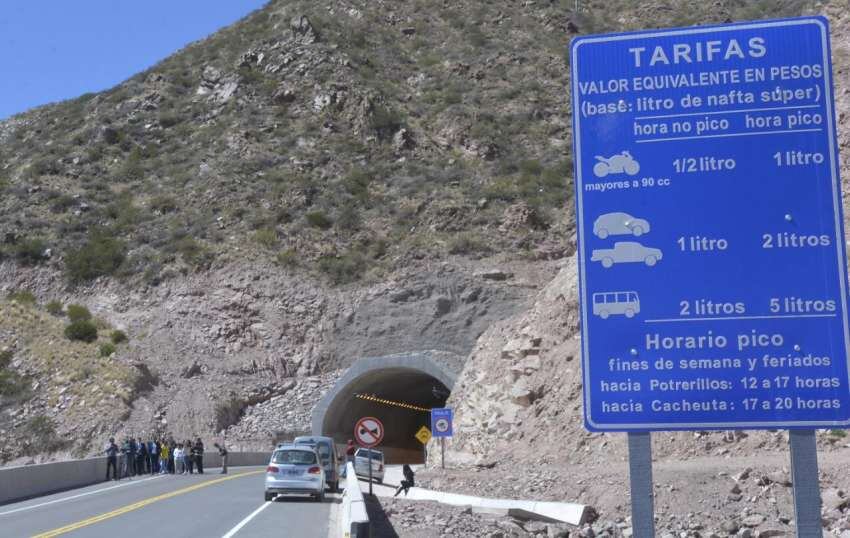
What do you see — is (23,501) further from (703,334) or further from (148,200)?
(148,200)

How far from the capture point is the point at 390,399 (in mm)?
53094

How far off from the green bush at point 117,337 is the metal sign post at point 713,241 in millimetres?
48934

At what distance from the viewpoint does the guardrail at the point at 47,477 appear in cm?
2448

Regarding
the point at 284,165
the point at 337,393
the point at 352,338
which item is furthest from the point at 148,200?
the point at 337,393

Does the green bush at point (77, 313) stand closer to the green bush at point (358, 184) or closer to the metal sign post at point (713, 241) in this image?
the green bush at point (358, 184)

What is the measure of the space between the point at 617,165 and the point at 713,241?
725mm

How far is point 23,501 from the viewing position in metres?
24.2

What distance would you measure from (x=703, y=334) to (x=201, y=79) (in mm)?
75907

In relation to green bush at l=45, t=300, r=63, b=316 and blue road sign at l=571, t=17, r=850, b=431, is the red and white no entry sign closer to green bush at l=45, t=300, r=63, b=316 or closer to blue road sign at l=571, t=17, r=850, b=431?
blue road sign at l=571, t=17, r=850, b=431

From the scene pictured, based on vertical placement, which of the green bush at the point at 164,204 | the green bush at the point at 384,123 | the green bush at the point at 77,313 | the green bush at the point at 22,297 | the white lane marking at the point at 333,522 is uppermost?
the green bush at the point at 384,123

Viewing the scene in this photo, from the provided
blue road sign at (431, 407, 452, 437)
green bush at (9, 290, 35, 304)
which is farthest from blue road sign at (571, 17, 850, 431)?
green bush at (9, 290, 35, 304)

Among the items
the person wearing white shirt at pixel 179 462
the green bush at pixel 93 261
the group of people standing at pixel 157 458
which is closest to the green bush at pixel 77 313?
the green bush at pixel 93 261

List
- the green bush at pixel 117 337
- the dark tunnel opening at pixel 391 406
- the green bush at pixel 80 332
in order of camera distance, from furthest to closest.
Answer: the green bush at pixel 117 337, the green bush at pixel 80 332, the dark tunnel opening at pixel 391 406

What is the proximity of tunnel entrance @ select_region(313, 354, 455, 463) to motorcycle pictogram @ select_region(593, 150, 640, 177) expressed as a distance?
37.4 metres
